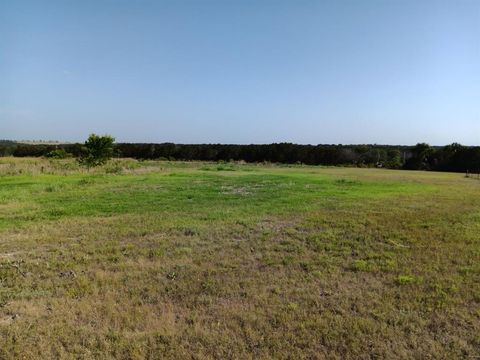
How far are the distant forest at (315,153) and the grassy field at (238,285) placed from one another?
45845 millimetres

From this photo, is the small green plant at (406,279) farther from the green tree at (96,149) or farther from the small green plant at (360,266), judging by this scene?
the green tree at (96,149)

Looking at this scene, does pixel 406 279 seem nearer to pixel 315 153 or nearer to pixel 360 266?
pixel 360 266

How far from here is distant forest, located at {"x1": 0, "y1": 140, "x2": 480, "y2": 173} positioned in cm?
5414

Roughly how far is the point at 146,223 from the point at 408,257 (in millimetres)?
6411

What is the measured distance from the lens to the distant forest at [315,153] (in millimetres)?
54141

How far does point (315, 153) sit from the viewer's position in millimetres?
69188

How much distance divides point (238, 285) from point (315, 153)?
64.9 m

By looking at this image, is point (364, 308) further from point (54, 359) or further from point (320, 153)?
point (320, 153)

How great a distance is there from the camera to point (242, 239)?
8.85m

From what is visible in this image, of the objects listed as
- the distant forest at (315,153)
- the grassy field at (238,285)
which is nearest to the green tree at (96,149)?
the distant forest at (315,153)

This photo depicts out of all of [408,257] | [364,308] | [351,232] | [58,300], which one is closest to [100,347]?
[58,300]

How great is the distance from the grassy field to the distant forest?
4584cm

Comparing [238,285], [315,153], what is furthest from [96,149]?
[315,153]

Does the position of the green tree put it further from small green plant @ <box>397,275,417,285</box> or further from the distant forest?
small green plant @ <box>397,275,417,285</box>
